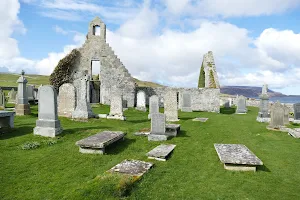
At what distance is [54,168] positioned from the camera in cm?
712

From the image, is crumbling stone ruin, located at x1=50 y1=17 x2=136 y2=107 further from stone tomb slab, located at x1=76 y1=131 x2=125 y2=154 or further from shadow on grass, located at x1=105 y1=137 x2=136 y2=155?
stone tomb slab, located at x1=76 y1=131 x2=125 y2=154

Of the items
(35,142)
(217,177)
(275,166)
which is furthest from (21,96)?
(275,166)

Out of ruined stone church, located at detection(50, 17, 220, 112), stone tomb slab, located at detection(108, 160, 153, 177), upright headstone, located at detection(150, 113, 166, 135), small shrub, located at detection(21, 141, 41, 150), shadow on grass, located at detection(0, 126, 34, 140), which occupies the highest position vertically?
ruined stone church, located at detection(50, 17, 220, 112)

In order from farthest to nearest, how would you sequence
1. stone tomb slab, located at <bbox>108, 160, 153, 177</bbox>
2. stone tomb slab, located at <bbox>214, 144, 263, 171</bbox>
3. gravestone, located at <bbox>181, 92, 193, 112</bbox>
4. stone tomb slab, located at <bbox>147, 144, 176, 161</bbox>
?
gravestone, located at <bbox>181, 92, 193, 112</bbox>
stone tomb slab, located at <bbox>147, 144, 176, 161</bbox>
stone tomb slab, located at <bbox>214, 144, 263, 171</bbox>
stone tomb slab, located at <bbox>108, 160, 153, 177</bbox>

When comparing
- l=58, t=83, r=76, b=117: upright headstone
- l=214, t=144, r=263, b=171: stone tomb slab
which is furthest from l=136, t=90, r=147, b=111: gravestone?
l=214, t=144, r=263, b=171: stone tomb slab

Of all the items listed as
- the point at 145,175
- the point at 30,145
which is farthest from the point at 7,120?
the point at 145,175

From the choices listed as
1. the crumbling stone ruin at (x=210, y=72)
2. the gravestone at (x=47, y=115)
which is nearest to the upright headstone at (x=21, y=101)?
the gravestone at (x=47, y=115)

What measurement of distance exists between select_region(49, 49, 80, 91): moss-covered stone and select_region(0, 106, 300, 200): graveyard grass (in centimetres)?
1579

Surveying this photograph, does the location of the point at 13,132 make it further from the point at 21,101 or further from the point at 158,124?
the point at 158,124

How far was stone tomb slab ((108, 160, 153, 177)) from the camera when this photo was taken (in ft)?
20.7

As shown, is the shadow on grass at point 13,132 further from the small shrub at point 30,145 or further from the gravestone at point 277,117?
the gravestone at point 277,117

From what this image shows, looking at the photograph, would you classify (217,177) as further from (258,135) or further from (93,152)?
(258,135)

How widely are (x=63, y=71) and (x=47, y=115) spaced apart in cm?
1666

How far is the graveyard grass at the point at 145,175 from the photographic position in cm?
550
